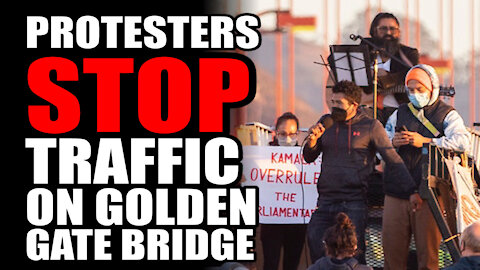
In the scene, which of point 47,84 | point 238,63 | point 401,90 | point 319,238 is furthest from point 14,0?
point 319,238

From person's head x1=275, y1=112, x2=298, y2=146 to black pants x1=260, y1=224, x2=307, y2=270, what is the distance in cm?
82

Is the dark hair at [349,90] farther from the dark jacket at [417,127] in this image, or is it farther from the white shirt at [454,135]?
the white shirt at [454,135]

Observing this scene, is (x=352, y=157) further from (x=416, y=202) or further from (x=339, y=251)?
(x=339, y=251)

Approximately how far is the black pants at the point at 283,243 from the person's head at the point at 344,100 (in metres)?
1.80

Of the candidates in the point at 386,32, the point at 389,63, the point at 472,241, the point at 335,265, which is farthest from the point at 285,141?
the point at 472,241

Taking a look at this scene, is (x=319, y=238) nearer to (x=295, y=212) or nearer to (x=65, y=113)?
(x=295, y=212)

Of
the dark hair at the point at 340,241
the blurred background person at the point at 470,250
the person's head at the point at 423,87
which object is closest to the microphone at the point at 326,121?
the person's head at the point at 423,87

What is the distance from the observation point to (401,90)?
12250mm

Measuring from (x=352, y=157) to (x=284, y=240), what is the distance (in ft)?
5.68

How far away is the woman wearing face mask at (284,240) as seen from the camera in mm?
11828

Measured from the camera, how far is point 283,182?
488 inches

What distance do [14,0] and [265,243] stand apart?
19.3 feet

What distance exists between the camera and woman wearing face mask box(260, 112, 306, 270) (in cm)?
1183

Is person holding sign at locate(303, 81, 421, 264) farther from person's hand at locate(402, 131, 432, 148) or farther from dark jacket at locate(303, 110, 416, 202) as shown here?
person's hand at locate(402, 131, 432, 148)
